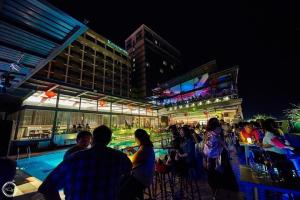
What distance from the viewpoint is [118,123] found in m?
16.9

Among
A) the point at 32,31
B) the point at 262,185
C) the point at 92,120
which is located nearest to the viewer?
the point at 262,185

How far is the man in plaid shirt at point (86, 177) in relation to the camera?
4.12 ft

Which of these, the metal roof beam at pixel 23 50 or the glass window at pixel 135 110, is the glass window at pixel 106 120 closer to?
the glass window at pixel 135 110

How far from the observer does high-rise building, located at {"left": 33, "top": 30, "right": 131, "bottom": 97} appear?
30.8 metres

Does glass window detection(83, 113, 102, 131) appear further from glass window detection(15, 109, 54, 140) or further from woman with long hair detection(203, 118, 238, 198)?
woman with long hair detection(203, 118, 238, 198)

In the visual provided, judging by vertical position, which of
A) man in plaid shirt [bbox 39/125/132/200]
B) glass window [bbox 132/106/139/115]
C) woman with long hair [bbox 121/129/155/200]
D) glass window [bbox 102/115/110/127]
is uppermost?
glass window [bbox 132/106/139/115]

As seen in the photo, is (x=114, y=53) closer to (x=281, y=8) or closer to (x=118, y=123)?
(x=118, y=123)

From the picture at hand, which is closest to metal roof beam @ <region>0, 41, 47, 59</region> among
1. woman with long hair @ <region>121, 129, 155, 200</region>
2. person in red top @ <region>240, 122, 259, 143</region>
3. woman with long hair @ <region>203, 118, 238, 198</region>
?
woman with long hair @ <region>121, 129, 155, 200</region>

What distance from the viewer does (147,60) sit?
1742 inches

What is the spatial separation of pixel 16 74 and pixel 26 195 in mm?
5033

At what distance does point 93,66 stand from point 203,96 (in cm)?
2909

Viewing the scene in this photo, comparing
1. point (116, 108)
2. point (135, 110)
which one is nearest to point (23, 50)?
point (116, 108)

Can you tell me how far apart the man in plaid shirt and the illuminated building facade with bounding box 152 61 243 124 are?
18.3 metres

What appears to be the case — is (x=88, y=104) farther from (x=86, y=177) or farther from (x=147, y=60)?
(x=147, y=60)
